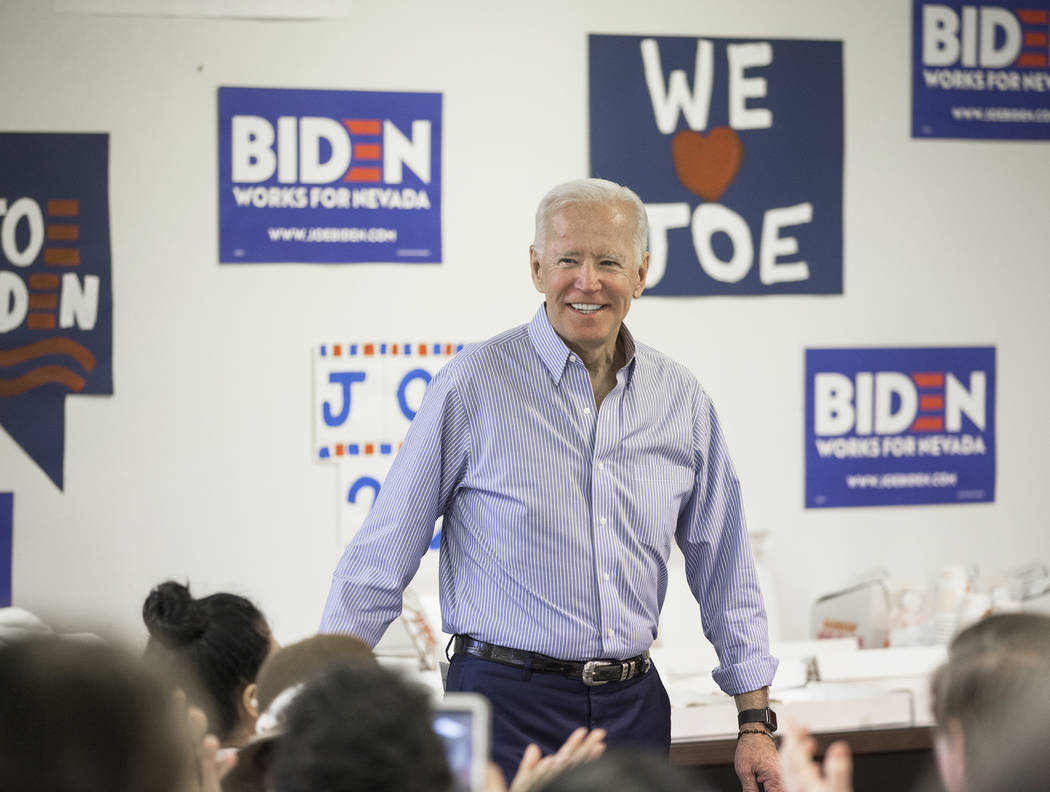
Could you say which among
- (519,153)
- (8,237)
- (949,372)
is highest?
(519,153)

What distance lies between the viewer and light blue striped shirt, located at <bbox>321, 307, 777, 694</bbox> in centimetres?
221

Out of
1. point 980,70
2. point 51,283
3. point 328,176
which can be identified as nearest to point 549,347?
point 328,176

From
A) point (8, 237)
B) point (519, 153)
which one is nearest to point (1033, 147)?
point (519, 153)

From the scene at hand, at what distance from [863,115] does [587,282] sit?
2126 millimetres

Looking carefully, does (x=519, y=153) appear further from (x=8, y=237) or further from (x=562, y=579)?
(x=562, y=579)

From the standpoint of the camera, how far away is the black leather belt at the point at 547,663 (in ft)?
7.19

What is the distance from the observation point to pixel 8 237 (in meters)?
3.54

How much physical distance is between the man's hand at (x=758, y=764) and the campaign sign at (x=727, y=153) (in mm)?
1872

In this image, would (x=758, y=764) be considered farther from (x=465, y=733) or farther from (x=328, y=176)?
(x=328, y=176)

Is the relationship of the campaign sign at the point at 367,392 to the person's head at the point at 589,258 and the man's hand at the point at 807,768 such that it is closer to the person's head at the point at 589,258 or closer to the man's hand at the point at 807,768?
the person's head at the point at 589,258

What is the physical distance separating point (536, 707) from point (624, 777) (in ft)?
4.23

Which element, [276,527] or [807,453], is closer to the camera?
[276,527]

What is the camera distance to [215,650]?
2.09 metres

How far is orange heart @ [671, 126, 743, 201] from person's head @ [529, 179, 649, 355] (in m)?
1.59
